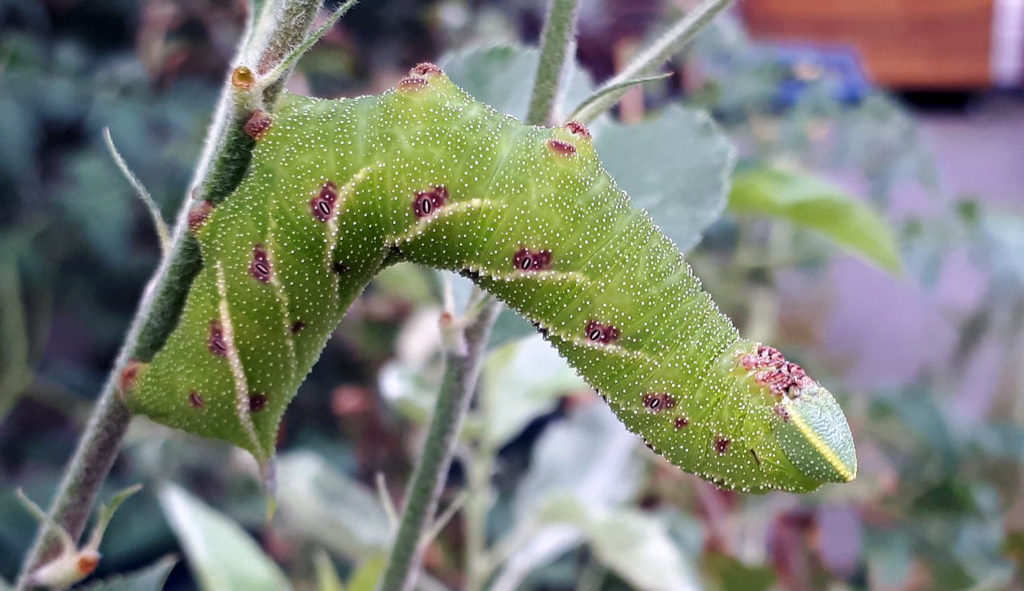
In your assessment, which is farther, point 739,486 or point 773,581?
point 773,581

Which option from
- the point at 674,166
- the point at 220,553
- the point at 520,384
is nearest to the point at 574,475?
the point at 520,384

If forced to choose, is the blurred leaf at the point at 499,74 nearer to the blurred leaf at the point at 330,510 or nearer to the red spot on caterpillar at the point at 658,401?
the red spot on caterpillar at the point at 658,401

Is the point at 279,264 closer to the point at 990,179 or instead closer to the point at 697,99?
the point at 697,99

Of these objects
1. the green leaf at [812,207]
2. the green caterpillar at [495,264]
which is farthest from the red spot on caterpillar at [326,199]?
the green leaf at [812,207]

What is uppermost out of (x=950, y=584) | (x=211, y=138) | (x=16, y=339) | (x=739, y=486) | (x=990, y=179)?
(x=211, y=138)

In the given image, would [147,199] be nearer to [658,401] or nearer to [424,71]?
[424,71]

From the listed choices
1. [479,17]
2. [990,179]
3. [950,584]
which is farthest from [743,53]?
[990,179]
